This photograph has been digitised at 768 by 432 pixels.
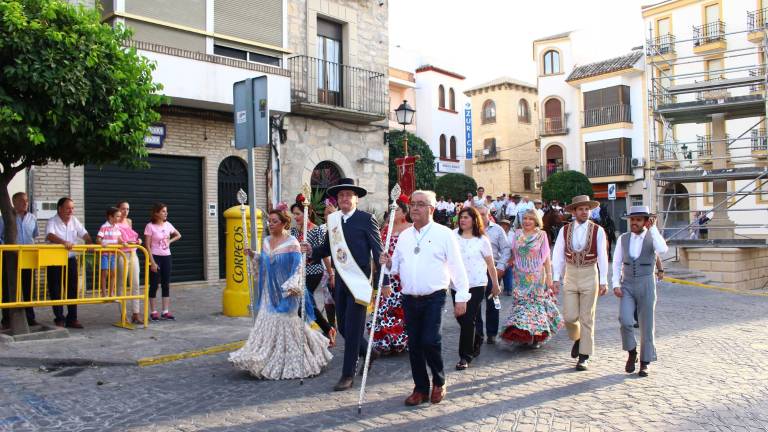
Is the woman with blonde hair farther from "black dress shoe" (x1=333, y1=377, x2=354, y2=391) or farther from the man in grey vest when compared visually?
"black dress shoe" (x1=333, y1=377, x2=354, y2=391)

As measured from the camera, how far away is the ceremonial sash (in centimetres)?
614

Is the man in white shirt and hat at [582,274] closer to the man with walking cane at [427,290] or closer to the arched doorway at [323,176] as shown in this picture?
the man with walking cane at [427,290]

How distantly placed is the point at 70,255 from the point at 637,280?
Result: 24.0ft

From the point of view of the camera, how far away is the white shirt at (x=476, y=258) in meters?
7.23

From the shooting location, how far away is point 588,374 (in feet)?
22.0

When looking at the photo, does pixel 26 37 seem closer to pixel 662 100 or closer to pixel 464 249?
pixel 464 249

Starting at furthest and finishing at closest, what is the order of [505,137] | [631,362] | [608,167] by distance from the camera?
[505,137] < [608,167] < [631,362]

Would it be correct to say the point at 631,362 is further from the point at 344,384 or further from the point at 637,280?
the point at 344,384

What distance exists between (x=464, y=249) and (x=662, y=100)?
51.0ft

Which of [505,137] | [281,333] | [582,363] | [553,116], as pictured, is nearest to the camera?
[281,333]

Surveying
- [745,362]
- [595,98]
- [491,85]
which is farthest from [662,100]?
[491,85]

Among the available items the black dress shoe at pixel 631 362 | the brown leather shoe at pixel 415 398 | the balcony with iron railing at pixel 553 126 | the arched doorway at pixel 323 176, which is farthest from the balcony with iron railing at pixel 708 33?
the brown leather shoe at pixel 415 398

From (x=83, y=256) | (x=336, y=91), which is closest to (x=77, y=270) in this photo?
(x=83, y=256)

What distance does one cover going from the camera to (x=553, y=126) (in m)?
45.6
